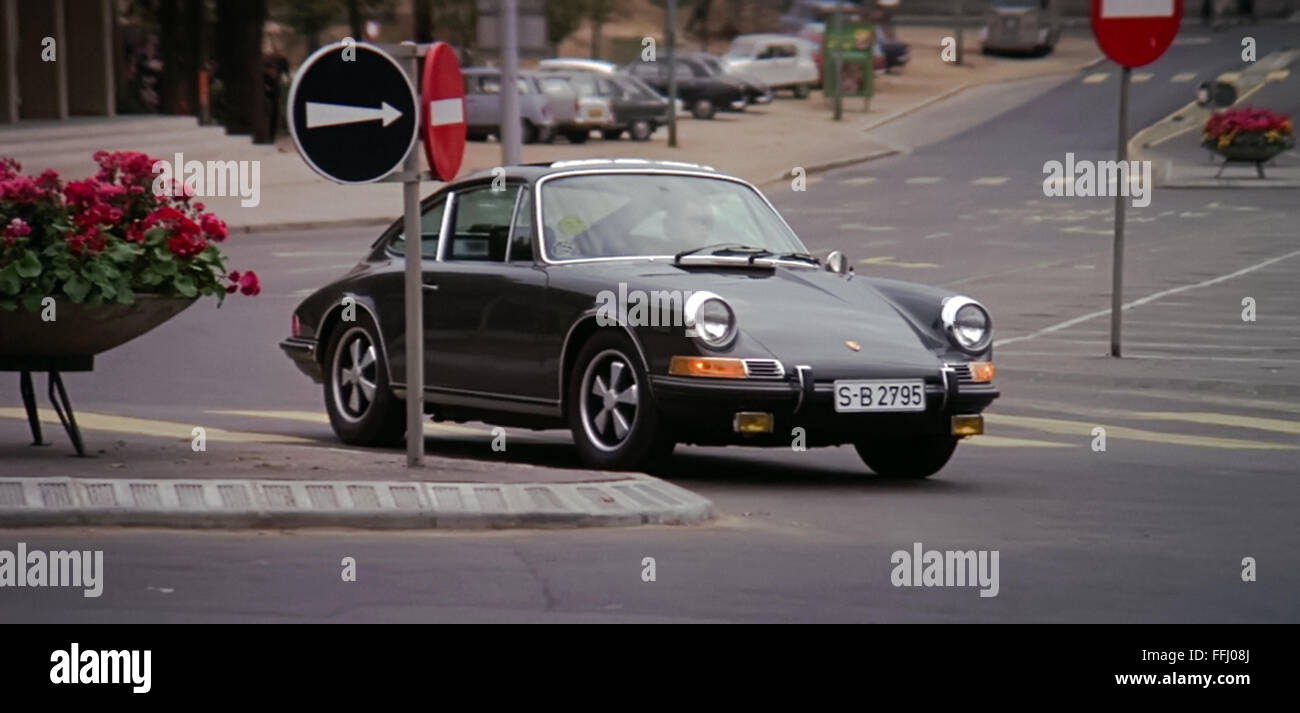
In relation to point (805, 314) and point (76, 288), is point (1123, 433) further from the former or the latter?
point (76, 288)

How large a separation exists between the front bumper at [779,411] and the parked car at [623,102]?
43.2m

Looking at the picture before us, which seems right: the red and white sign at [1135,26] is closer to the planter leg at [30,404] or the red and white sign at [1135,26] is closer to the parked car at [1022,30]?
the planter leg at [30,404]

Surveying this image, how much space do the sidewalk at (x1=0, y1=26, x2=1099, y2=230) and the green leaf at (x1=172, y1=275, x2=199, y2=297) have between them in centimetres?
2294

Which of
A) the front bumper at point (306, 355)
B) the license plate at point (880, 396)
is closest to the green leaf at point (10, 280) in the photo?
the front bumper at point (306, 355)

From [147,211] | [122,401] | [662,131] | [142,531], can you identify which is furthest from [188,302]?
[662,131]

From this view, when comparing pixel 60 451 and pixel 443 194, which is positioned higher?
pixel 443 194

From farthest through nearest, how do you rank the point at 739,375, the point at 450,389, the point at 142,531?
1. the point at 450,389
2. the point at 739,375
3. the point at 142,531

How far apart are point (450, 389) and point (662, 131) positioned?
152 feet

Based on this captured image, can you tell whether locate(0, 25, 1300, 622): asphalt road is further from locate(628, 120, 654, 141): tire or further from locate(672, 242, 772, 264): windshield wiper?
locate(628, 120, 654, 141): tire

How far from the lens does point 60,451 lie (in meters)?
11.8

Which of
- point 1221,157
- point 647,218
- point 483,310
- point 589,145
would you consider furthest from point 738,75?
point 483,310

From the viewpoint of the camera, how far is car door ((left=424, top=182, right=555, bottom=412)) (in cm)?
1241

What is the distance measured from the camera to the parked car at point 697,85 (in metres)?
62.5

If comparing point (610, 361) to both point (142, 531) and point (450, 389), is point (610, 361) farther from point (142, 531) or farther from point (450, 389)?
point (142, 531)
